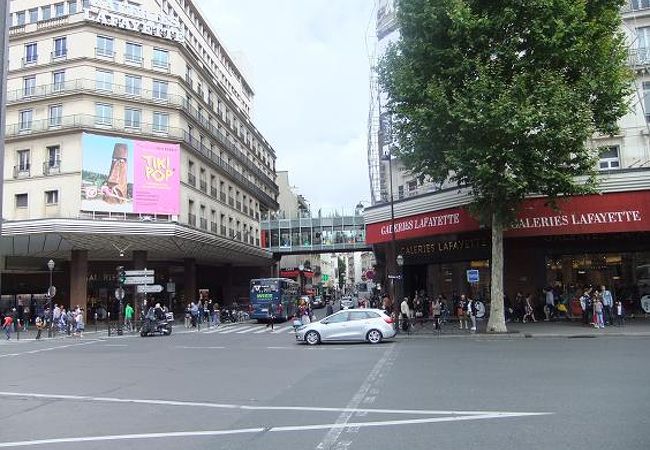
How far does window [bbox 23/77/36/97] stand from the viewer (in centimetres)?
4303

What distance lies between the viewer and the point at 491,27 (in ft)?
Result: 70.5

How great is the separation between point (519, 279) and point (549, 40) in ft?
44.0

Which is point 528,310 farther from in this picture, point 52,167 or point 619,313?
point 52,167

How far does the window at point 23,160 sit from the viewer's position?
41.7 m

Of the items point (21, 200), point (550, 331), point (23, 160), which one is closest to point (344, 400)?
point (550, 331)

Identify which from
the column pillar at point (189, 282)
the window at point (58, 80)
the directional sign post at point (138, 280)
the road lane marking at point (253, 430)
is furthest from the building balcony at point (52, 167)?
the road lane marking at point (253, 430)

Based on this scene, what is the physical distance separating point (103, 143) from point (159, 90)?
7.20m

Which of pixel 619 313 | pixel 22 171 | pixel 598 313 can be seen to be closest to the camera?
pixel 598 313

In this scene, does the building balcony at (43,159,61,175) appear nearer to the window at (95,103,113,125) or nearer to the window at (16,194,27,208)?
the window at (16,194,27,208)

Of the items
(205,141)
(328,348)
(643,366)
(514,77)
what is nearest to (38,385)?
(328,348)

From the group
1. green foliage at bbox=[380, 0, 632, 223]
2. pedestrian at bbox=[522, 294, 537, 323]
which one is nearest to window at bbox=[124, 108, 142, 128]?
green foliage at bbox=[380, 0, 632, 223]

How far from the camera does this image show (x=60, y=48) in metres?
43.1

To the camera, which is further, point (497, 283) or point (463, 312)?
point (463, 312)

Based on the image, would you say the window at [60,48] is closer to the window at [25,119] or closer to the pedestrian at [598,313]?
the window at [25,119]
